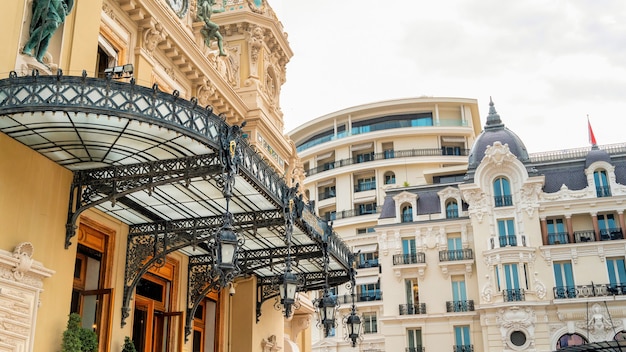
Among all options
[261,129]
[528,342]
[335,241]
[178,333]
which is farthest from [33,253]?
[528,342]

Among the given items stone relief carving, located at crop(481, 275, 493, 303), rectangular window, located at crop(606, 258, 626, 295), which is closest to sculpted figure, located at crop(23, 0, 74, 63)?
stone relief carving, located at crop(481, 275, 493, 303)

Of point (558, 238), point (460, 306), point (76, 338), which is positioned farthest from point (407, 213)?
point (76, 338)

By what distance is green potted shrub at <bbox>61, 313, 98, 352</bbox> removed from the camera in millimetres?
13109

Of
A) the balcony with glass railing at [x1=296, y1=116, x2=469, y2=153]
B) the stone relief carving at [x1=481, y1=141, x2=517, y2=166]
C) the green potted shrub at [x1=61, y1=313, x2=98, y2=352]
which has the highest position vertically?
the balcony with glass railing at [x1=296, y1=116, x2=469, y2=153]

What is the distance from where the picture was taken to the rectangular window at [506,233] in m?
42.7

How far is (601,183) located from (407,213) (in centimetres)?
1288

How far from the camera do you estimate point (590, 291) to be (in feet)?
132

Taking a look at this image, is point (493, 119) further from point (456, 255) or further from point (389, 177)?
point (389, 177)

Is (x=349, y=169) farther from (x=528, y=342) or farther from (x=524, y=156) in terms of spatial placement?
(x=528, y=342)

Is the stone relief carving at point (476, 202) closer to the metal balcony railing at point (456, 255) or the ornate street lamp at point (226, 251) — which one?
the metal balcony railing at point (456, 255)

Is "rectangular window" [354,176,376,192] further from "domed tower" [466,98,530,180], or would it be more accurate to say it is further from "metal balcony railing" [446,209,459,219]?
"domed tower" [466,98,530,180]

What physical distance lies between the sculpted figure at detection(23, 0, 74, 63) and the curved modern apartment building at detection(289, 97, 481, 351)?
157 ft

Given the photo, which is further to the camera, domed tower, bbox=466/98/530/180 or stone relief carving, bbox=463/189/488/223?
domed tower, bbox=466/98/530/180

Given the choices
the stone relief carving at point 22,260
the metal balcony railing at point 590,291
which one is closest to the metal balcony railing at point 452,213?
the metal balcony railing at point 590,291
